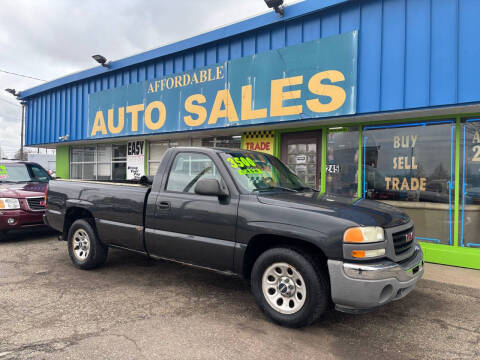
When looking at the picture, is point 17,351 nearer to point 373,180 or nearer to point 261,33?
point 373,180

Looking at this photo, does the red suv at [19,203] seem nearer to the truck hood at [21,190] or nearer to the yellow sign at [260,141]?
the truck hood at [21,190]

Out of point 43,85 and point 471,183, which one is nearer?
point 471,183

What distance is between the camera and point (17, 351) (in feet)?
9.57

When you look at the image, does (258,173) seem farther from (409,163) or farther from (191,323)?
(409,163)

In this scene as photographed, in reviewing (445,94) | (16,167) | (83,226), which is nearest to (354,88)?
(445,94)

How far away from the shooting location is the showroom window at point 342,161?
290 inches

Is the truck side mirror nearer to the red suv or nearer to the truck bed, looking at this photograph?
the truck bed

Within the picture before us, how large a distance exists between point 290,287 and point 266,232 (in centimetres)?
59

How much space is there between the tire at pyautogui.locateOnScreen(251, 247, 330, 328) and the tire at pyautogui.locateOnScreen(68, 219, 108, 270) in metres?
2.77

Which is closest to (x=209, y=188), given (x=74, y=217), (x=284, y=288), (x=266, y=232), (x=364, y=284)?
(x=266, y=232)

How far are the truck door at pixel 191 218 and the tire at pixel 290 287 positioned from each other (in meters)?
0.42

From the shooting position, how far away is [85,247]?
5.34m

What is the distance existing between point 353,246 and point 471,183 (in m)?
4.39

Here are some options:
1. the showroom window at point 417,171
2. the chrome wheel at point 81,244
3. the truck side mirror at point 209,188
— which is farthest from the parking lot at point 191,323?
the showroom window at point 417,171
